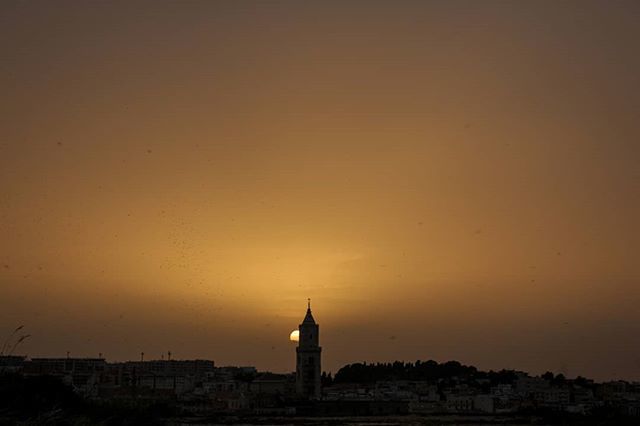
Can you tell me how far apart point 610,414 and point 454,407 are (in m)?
24.5

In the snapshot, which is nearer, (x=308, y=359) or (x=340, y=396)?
(x=308, y=359)

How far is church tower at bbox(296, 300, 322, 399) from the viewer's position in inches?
3329

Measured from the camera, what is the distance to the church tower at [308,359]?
84.6 m

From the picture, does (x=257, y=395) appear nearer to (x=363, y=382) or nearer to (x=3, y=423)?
(x=363, y=382)

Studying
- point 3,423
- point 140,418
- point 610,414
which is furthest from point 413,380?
point 3,423

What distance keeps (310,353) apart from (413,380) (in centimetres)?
5437

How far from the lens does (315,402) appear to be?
81.6 metres

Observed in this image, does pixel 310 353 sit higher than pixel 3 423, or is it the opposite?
pixel 310 353

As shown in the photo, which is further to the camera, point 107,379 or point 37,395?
point 107,379

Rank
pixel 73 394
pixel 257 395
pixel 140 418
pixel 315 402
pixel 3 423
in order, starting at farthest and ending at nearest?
pixel 257 395, pixel 315 402, pixel 140 418, pixel 73 394, pixel 3 423

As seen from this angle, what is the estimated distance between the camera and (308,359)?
278 ft

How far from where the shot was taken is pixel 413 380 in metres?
136

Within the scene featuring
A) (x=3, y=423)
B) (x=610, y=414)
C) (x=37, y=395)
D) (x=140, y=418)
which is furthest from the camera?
(x=610, y=414)

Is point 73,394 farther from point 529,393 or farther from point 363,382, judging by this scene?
point 363,382
